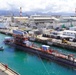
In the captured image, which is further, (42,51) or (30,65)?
(42,51)

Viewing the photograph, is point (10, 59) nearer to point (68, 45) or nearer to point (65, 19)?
point (68, 45)

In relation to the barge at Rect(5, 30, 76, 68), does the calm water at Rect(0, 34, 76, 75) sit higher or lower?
lower

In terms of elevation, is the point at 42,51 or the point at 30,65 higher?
the point at 42,51

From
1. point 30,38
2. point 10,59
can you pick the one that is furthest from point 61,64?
point 30,38

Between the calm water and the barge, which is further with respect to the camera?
the barge
